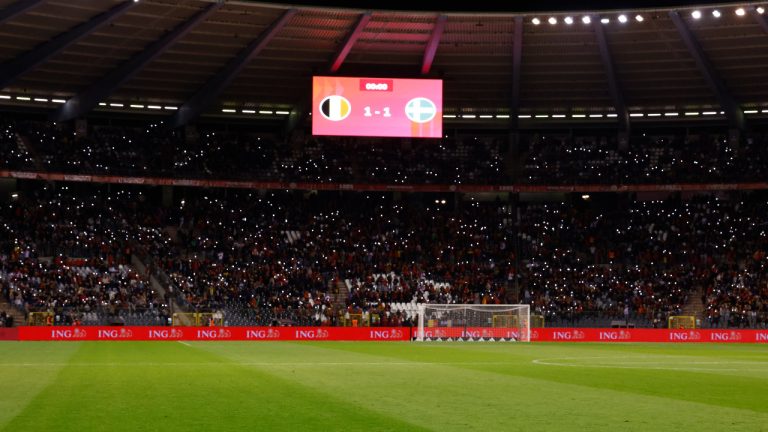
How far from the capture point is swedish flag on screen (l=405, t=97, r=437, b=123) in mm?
53812

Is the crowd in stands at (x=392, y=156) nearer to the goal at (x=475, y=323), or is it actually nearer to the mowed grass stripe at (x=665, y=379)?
the goal at (x=475, y=323)

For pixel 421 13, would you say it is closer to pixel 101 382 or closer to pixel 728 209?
pixel 728 209

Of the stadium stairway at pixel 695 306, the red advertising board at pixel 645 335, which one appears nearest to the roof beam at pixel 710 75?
the stadium stairway at pixel 695 306

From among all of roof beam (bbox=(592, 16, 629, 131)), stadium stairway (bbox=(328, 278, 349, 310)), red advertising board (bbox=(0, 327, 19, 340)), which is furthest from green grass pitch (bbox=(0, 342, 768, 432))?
stadium stairway (bbox=(328, 278, 349, 310))

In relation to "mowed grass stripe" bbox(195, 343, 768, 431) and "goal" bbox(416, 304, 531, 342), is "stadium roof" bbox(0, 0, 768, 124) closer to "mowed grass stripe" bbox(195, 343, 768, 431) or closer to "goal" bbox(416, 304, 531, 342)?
"goal" bbox(416, 304, 531, 342)

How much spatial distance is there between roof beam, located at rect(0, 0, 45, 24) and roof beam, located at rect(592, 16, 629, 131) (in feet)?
82.2

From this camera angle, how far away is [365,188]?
6288 centimetres

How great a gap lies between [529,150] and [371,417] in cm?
5618

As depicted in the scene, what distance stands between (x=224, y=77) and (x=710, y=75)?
2635cm

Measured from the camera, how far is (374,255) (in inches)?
2315

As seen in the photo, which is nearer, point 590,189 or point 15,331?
point 15,331

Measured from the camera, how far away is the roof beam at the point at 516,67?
164ft

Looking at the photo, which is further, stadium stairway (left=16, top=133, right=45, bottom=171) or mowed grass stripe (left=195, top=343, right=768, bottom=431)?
stadium stairway (left=16, top=133, right=45, bottom=171)

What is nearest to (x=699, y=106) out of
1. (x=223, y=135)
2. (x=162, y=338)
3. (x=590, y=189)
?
(x=590, y=189)
